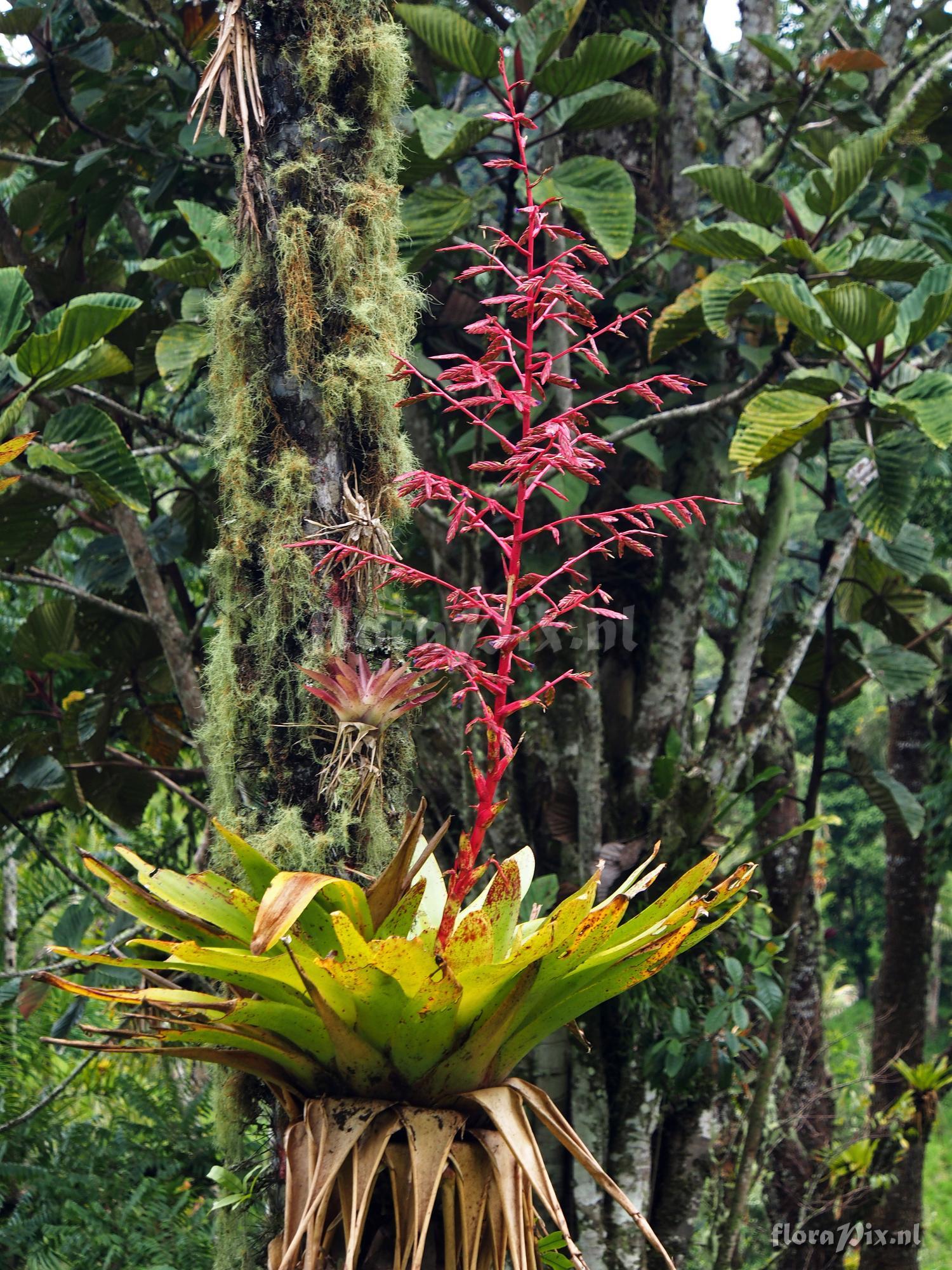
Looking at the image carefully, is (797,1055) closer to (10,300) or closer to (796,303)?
(796,303)

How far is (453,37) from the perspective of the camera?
2.51m

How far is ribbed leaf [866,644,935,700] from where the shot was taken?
337 centimetres

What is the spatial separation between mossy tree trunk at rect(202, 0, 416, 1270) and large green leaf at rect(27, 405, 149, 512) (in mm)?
530

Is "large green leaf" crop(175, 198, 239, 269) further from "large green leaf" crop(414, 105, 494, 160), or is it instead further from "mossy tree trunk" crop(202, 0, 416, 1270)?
"mossy tree trunk" crop(202, 0, 416, 1270)

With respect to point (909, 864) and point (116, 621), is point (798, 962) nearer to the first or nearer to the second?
point (909, 864)

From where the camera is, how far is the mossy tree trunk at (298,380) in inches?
61.7

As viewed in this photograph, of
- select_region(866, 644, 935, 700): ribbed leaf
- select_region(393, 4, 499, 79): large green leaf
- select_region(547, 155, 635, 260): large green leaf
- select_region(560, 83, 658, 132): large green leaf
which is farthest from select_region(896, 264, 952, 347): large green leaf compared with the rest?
select_region(866, 644, 935, 700): ribbed leaf

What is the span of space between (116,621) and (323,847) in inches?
76.3

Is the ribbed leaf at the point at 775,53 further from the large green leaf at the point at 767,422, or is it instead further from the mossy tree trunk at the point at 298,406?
the mossy tree trunk at the point at 298,406

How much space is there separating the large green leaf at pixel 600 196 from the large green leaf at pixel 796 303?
35cm

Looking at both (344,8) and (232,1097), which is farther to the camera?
(344,8)

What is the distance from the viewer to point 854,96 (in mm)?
4113

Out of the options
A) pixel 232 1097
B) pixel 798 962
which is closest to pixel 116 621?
pixel 232 1097

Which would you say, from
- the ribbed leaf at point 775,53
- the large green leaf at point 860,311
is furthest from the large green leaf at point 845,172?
the ribbed leaf at point 775,53
